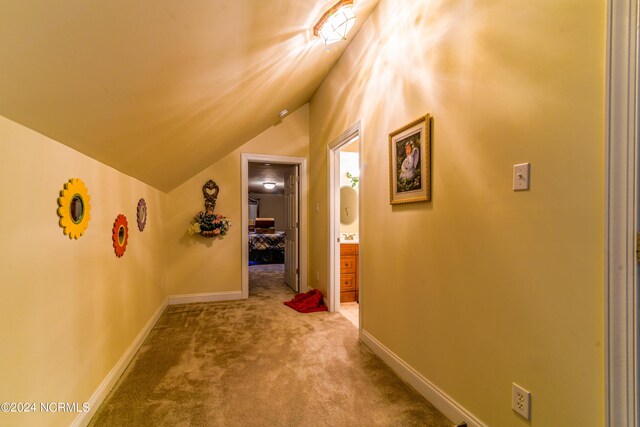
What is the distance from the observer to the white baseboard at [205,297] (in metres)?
3.81

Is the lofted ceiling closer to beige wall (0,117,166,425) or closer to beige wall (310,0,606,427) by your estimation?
beige wall (0,117,166,425)

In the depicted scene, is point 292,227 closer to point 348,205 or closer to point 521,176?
point 348,205

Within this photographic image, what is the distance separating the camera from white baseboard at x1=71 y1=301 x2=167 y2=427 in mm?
1539

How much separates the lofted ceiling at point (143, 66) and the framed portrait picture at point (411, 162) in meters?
0.99

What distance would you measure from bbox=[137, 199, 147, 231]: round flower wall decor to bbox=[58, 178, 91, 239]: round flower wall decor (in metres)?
1.01

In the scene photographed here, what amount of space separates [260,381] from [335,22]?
8.35ft

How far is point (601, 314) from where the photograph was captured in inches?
39.4

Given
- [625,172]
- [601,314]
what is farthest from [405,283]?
[625,172]

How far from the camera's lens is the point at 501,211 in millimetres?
1361

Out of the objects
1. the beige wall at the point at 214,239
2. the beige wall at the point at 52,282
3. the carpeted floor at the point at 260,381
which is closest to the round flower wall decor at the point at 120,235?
the beige wall at the point at 52,282

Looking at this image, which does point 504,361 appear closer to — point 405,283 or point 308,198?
point 405,283

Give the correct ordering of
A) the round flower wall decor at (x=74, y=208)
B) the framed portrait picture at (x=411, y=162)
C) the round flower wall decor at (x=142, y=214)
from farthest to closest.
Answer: the round flower wall decor at (x=142, y=214) → the framed portrait picture at (x=411, y=162) → the round flower wall decor at (x=74, y=208)

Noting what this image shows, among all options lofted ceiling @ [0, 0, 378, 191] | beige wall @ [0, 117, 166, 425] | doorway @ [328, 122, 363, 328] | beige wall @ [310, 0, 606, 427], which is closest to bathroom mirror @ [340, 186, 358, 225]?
doorway @ [328, 122, 363, 328]

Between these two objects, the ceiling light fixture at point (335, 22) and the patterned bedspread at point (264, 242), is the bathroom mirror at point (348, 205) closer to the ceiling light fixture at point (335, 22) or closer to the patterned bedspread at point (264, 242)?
the ceiling light fixture at point (335, 22)
